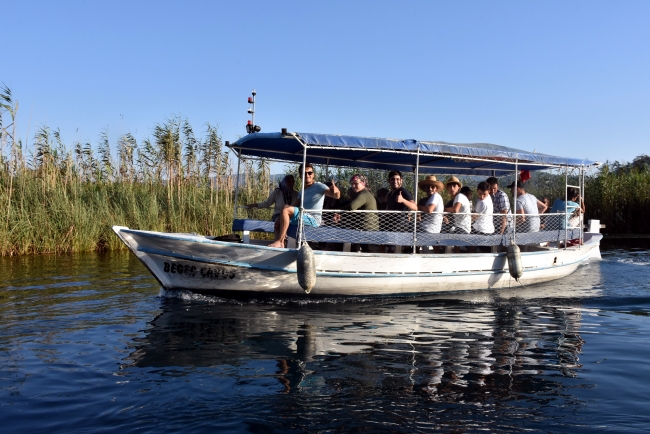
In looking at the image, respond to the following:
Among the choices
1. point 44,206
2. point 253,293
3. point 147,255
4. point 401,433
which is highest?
point 44,206

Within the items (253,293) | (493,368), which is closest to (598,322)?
(493,368)

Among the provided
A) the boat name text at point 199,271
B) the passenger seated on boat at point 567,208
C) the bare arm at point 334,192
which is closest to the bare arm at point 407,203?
the bare arm at point 334,192

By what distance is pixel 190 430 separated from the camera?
4395 mm

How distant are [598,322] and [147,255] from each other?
21.2 feet

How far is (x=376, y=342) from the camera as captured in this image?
7039mm

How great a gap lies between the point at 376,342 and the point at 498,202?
5.32 m

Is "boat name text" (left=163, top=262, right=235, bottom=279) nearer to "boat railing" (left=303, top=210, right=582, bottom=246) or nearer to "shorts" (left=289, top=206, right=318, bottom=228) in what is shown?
"shorts" (left=289, top=206, right=318, bottom=228)

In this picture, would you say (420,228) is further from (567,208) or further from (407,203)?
(567,208)

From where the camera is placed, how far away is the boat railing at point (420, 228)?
9.33 meters

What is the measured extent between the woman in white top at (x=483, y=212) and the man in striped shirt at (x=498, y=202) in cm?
26

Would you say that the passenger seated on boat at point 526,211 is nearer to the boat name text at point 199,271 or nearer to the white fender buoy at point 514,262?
the white fender buoy at point 514,262

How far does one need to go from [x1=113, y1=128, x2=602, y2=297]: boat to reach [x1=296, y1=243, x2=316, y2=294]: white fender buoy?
0.6 inches

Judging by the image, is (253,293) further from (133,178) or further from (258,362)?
(133,178)

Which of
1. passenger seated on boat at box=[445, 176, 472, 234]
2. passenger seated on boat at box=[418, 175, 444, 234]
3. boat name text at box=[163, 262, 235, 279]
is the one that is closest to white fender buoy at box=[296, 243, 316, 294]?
boat name text at box=[163, 262, 235, 279]
